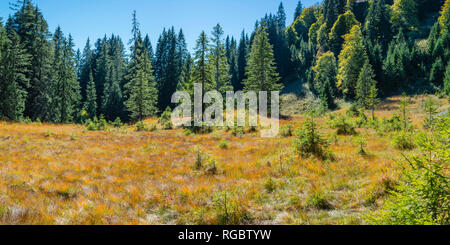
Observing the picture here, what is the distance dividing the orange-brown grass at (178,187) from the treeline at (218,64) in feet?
67.2

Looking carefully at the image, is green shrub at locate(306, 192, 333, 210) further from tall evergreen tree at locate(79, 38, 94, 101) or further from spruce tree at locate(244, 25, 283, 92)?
tall evergreen tree at locate(79, 38, 94, 101)

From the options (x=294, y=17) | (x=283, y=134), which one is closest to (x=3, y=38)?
(x=283, y=134)

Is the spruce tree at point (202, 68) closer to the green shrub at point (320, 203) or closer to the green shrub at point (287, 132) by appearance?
the green shrub at point (287, 132)

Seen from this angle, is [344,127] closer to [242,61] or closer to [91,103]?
[91,103]

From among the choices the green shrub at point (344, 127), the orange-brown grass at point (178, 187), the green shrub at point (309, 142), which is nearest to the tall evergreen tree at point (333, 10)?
the green shrub at point (344, 127)

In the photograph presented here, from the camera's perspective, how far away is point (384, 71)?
44.5 m

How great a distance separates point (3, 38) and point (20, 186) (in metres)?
32.1

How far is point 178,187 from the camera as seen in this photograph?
6.52 meters

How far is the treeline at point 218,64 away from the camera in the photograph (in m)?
31.5

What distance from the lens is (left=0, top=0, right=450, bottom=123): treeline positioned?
31.5 meters

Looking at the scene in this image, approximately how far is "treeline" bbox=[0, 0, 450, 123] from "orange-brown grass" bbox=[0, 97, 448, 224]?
806 inches

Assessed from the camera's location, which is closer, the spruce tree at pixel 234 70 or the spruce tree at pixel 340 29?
the spruce tree at pixel 340 29

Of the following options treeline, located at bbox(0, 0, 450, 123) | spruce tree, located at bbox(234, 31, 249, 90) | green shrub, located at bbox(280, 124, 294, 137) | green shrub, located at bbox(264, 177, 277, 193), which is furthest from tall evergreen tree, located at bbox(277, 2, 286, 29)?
green shrub, located at bbox(264, 177, 277, 193)
